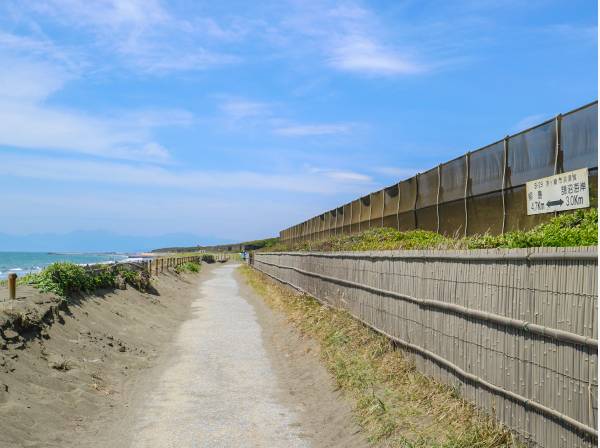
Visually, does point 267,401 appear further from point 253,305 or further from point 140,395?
point 253,305

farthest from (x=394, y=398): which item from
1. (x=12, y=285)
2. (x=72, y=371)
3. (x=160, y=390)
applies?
(x=12, y=285)

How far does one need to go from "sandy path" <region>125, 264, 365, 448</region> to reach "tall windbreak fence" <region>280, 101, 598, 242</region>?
4727 millimetres

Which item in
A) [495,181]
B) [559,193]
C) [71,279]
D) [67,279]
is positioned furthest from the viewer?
[71,279]

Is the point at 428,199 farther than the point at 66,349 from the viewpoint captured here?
Yes

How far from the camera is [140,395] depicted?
32.8 feet

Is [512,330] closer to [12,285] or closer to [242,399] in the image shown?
[242,399]

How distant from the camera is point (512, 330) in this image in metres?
5.96

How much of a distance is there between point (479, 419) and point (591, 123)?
5682 mm

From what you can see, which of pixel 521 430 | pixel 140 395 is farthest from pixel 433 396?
pixel 140 395

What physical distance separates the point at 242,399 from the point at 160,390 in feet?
4.66

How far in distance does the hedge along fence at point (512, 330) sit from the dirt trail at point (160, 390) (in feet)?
5.09

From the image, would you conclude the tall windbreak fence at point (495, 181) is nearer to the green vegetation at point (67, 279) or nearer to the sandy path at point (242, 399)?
the sandy path at point (242, 399)

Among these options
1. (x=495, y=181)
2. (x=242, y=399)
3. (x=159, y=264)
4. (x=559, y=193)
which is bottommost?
(x=242, y=399)

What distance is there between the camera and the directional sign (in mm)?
9758
